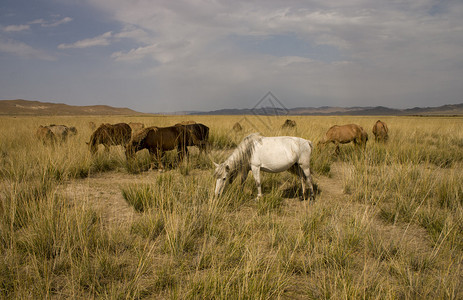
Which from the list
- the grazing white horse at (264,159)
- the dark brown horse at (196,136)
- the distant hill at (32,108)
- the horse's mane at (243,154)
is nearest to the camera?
the grazing white horse at (264,159)

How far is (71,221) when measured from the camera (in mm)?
3043

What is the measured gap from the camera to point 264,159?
4633 millimetres

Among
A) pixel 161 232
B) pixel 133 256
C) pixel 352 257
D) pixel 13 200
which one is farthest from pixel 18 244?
pixel 352 257

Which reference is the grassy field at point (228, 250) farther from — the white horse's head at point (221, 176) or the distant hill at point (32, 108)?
the distant hill at point (32, 108)

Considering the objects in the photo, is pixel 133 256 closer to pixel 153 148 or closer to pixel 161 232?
pixel 161 232

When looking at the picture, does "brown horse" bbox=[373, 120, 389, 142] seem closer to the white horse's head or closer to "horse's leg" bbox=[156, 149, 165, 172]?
the white horse's head

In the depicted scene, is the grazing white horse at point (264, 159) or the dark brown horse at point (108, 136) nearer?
the grazing white horse at point (264, 159)

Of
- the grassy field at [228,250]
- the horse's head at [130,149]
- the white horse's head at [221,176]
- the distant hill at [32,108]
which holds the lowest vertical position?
the grassy field at [228,250]

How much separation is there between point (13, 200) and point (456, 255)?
236 inches

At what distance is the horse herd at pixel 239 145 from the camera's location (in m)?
4.59

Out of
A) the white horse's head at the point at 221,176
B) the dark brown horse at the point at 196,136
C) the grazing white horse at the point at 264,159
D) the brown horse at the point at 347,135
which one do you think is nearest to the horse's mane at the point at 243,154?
the grazing white horse at the point at 264,159

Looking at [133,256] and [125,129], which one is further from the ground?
[125,129]

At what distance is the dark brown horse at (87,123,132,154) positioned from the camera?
771 centimetres

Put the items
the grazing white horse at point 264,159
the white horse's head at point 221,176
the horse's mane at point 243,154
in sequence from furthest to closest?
the horse's mane at point 243,154, the grazing white horse at point 264,159, the white horse's head at point 221,176
